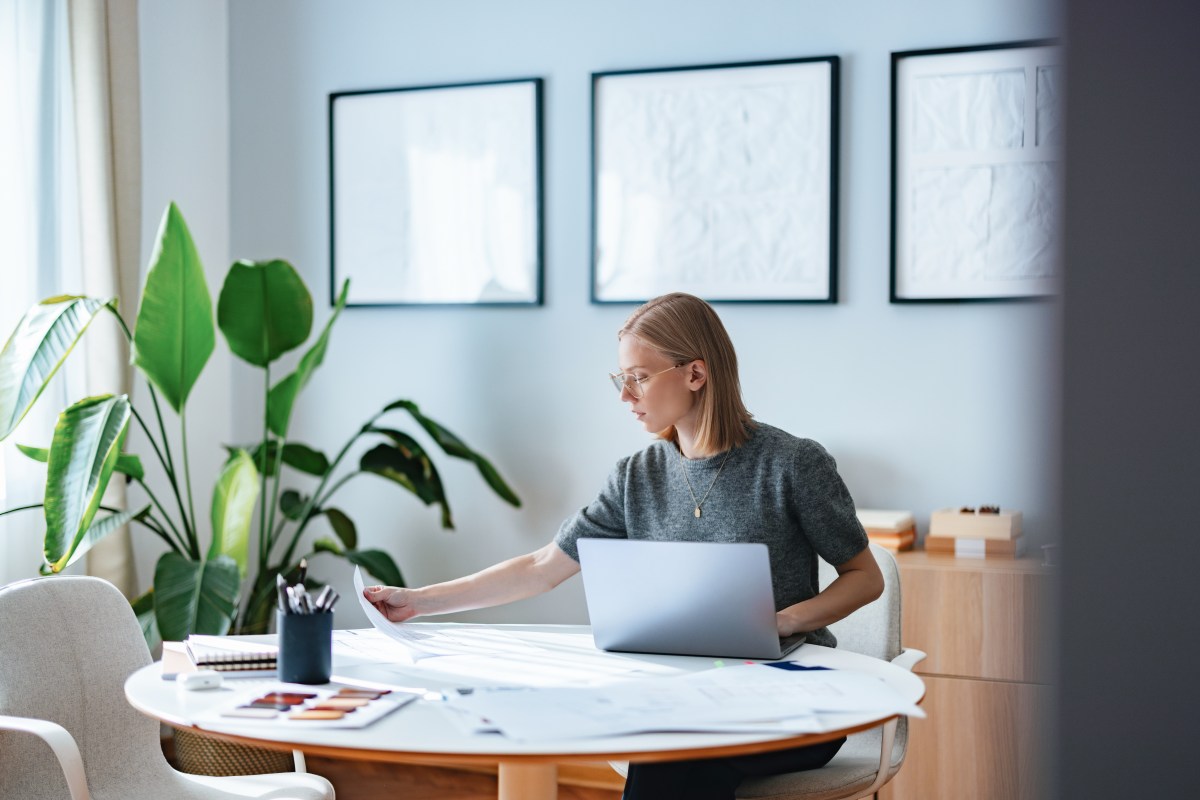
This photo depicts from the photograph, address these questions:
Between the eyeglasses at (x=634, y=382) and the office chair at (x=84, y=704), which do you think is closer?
Result: the office chair at (x=84, y=704)

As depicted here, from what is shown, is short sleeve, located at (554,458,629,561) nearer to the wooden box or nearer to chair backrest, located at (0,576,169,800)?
chair backrest, located at (0,576,169,800)

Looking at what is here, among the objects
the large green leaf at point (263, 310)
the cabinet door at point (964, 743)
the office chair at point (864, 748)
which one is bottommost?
the cabinet door at point (964, 743)

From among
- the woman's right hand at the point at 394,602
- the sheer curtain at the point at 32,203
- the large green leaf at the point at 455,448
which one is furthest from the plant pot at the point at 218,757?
the woman's right hand at the point at 394,602

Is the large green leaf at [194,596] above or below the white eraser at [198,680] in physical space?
below

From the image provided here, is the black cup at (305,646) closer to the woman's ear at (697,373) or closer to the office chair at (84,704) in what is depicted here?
the office chair at (84,704)

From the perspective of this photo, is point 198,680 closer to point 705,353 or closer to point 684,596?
point 684,596

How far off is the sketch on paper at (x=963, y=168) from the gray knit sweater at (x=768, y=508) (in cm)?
122

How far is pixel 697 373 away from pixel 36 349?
5.31 feet

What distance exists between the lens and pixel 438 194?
3.62 metres

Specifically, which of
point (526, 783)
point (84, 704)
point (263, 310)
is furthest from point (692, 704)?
point (263, 310)

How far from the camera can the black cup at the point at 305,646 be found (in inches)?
63.3

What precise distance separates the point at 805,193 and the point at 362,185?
140 centimetres

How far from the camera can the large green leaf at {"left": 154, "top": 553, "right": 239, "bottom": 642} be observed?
9.00ft

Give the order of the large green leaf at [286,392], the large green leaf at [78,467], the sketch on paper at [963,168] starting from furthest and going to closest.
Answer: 1. the large green leaf at [286,392]
2. the sketch on paper at [963,168]
3. the large green leaf at [78,467]
